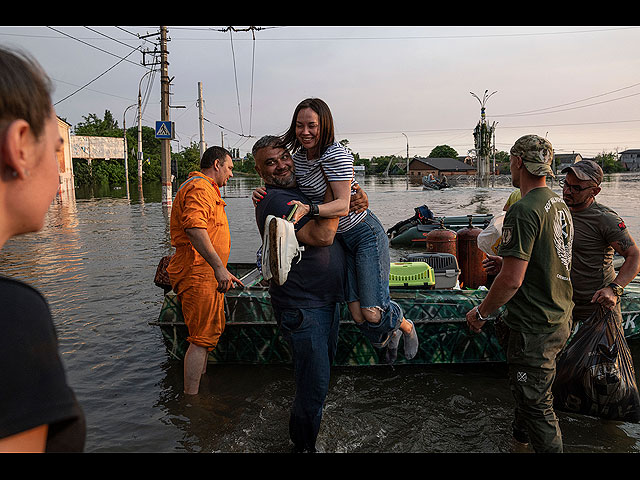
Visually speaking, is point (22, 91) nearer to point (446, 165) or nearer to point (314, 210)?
point (314, 210)

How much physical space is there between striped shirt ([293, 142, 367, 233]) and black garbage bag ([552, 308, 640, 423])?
7.03 ft

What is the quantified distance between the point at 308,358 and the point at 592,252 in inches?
107

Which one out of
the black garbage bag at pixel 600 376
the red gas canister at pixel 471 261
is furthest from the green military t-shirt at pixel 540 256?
the red gas canister at pixel 471 261

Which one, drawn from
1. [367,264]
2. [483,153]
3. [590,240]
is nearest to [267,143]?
[367,264]

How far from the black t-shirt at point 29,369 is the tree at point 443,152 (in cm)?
16228

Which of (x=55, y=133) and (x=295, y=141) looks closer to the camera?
(x=55, y=133)

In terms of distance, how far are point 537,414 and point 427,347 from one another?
2.19 metres

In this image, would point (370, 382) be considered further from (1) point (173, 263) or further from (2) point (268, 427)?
(1) point (173, 263)

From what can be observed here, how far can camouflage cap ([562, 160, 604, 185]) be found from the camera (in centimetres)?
443

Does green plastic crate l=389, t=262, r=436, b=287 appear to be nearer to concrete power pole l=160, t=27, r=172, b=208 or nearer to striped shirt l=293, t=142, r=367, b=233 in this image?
striped shirt l=293, t=142, r=367, b=233

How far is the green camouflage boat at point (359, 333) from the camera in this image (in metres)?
5.55

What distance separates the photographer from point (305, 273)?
3.55 metres

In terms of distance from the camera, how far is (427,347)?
565cm
